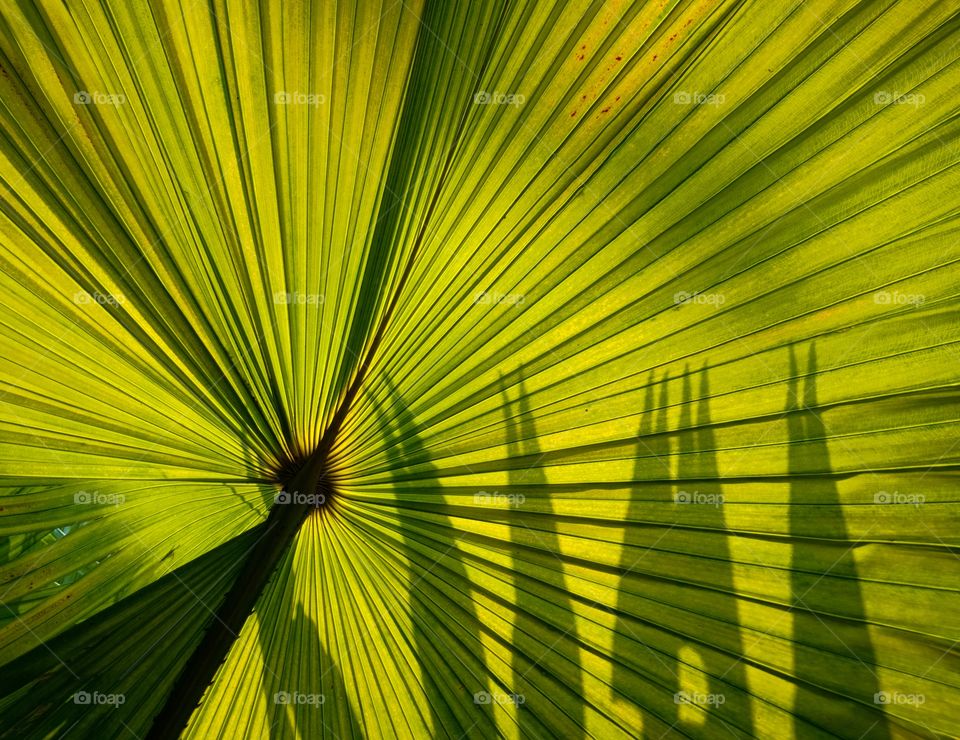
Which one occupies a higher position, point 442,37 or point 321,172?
point 442,37

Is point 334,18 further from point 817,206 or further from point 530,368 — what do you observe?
point 817,206

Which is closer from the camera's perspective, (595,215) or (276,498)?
(595,215)

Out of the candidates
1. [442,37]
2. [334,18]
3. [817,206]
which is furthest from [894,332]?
[334,18]

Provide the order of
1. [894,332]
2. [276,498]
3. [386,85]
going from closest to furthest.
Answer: [894,332] < [386,85] < [276,498]

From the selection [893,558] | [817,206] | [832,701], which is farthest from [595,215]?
[832,701]

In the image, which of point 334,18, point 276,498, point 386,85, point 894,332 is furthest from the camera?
point 276,498

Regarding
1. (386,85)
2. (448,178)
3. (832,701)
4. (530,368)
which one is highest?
(386,85)
